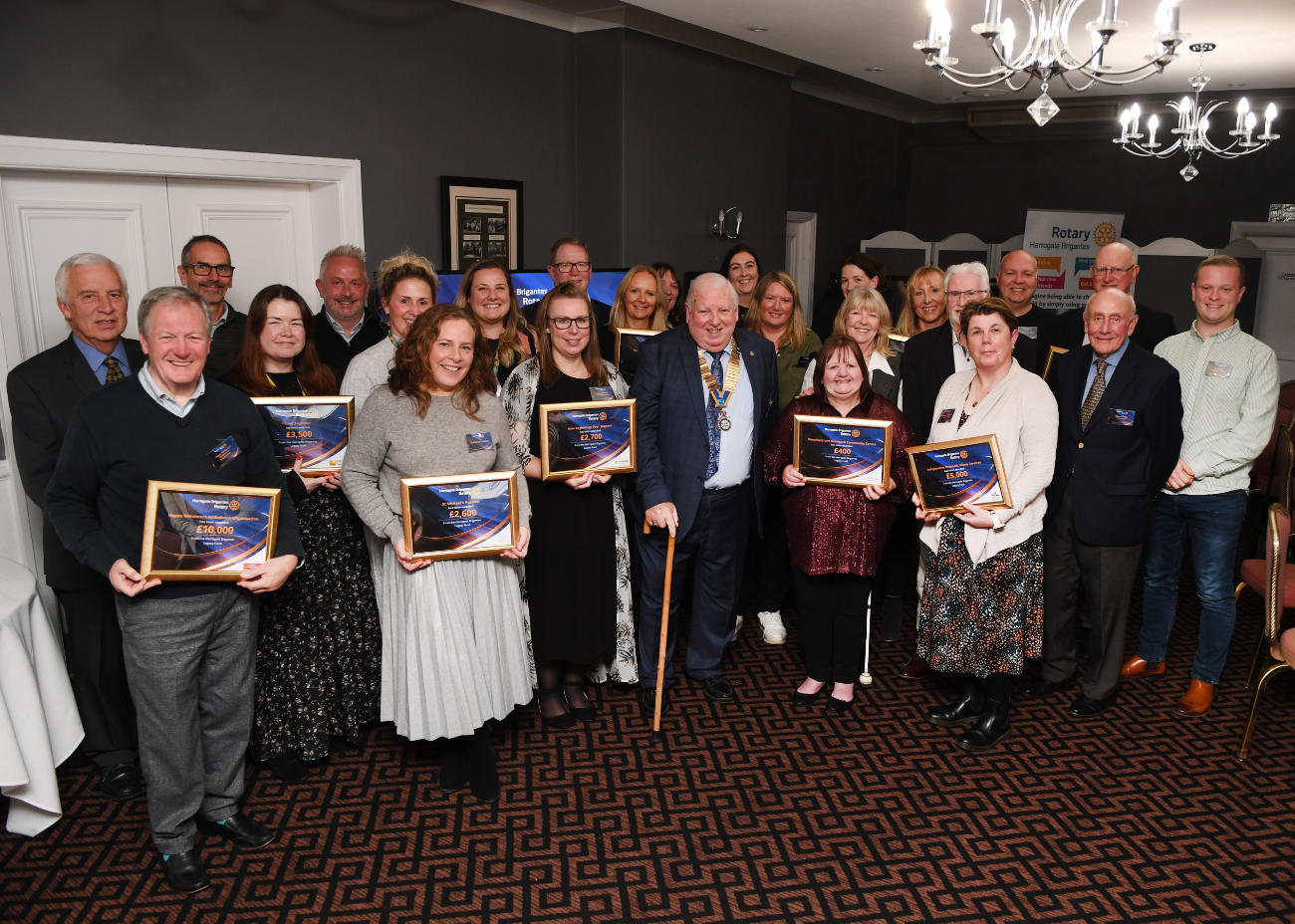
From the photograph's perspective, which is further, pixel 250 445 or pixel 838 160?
pixel 838 160

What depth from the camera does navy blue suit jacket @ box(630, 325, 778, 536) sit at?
352 cm

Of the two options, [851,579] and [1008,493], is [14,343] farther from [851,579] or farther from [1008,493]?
[1008,493]

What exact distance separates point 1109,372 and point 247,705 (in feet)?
10.5

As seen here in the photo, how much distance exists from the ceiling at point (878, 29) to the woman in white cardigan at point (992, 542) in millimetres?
3211

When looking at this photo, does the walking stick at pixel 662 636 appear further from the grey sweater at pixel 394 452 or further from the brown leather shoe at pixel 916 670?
the brown leather shoe at pixel 916 670

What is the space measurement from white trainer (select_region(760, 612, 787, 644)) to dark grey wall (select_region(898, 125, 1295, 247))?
8.45 metres

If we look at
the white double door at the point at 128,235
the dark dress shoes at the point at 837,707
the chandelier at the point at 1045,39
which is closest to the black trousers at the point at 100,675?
the white double door at the point at 128,235

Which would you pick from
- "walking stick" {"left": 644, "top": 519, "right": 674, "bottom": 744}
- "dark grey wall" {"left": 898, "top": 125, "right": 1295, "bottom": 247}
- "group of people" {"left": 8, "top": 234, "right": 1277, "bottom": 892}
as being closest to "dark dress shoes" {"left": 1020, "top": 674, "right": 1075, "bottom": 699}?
"group of people" {"left": 8, "top": 234, "right": 1277, "bottom": 892}

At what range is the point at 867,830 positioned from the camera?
2967 millimetres

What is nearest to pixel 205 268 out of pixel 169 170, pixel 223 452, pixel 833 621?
pixel 169 170

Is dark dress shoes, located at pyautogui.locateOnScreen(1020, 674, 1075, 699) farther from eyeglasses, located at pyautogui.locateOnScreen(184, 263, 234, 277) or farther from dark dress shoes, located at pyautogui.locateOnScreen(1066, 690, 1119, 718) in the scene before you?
eyeglasses, located at pyautogui.locateOnScreen(184, 263, 234, 277)

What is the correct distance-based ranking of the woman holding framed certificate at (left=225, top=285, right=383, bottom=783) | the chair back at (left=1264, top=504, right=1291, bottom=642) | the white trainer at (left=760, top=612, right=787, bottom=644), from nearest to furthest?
the woman holding framed certificate at (left=225, top=285, right=383, bottom=783)
the chair back at (left=1264, top=504, right=1291, bottom=642)
the white trainer at (left=760, top=612, right=787, bottom=644)

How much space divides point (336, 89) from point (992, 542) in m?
3.98

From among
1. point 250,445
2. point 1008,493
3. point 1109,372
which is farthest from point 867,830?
point 250,445
